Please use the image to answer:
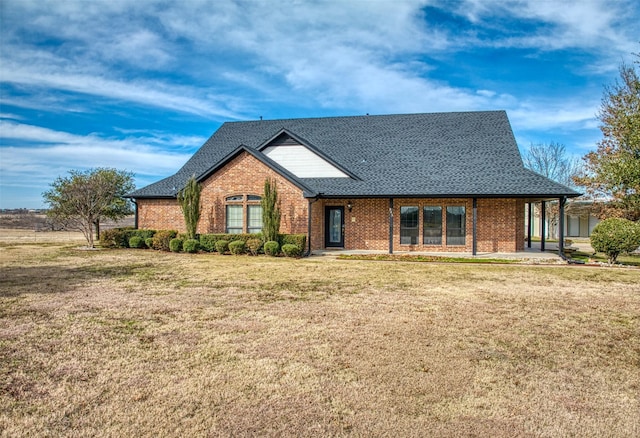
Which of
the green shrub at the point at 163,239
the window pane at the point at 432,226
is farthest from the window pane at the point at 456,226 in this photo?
the green shrub at the point at 163,239

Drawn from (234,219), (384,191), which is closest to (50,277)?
(234,219)

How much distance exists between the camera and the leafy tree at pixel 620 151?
647 inches

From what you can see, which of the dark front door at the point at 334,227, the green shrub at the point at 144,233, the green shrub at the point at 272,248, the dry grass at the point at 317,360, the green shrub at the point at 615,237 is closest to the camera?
the dry grass at the point at 317,360

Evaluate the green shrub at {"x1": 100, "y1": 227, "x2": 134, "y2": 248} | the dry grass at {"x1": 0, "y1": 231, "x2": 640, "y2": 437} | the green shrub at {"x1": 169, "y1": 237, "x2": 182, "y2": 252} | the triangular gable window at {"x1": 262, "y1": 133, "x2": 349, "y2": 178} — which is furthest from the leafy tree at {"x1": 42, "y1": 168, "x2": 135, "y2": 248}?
the dry grass at {"x1": 0, "y1": 231, "x2": 640, "y2": 437}

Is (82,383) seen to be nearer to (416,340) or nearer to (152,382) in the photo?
(152,382)

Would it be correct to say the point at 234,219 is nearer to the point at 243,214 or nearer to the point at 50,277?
the point at 243,214

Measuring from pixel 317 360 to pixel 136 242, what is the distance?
16.7 m

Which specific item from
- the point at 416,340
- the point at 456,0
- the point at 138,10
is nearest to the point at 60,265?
the point at 138,10

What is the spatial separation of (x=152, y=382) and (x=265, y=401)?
4.14ft

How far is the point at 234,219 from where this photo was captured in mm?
19297

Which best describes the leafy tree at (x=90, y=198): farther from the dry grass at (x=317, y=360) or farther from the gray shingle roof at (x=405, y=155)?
the dry grass at (x=317, y=360)

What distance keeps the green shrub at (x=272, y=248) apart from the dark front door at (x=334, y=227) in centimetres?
367

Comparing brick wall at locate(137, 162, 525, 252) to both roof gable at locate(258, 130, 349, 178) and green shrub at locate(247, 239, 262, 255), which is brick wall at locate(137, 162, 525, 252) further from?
roof gable at locate(258, 130, 349, 178)

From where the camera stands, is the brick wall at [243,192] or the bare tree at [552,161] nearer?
the brick wall at [243,192]
